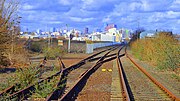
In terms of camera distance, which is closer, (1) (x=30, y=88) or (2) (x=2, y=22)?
(1) (x=30, y=88)

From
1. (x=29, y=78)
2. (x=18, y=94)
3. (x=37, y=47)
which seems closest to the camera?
(x=18, y=94)

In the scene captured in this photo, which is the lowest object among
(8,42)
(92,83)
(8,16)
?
(92,83)

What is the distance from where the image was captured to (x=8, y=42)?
20.5 metres

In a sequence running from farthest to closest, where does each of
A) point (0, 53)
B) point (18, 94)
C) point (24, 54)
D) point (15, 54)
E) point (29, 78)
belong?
point (24, 54)
point (15, 54)
point (0, 53)
point (29, 78)
point (18, 94)

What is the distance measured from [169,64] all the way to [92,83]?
27.2 ft

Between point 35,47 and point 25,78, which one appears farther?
point 35,47

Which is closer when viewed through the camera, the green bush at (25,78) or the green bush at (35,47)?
the green bush at (25,78)

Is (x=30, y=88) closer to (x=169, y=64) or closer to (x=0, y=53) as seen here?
(x=0, y=53)

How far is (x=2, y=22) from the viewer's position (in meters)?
20.4

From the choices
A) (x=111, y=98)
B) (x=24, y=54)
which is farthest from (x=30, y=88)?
(x=24, y=54)

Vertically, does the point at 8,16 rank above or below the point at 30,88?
above

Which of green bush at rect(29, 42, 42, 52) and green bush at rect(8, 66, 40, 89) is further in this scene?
green bush at rect(29, 42, 42, 52)

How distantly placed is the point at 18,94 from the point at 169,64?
542 inches

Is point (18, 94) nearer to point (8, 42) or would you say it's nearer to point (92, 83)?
point (92, 83)
